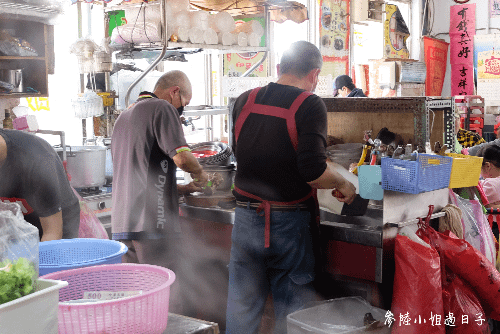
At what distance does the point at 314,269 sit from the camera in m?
2.50

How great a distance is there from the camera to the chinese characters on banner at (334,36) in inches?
271

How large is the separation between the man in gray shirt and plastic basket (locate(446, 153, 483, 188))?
1292 mm

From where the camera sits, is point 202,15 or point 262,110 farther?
point 202,15

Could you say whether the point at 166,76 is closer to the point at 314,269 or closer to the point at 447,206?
the point at 314,269

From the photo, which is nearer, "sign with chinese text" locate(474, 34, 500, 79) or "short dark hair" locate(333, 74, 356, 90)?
"short dark hair" locate(333, 74, 356, 90)

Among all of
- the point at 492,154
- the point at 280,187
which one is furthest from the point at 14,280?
the point at 492,154

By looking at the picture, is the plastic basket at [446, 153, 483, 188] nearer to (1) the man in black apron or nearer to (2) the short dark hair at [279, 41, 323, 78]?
(1) the man in black apron

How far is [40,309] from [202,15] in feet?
9.37

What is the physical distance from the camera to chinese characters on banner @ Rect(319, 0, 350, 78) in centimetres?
687

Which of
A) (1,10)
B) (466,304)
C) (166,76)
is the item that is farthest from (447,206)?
(1,10)

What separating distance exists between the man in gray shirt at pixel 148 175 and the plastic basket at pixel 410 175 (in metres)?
0.95

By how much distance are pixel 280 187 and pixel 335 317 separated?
73 cm

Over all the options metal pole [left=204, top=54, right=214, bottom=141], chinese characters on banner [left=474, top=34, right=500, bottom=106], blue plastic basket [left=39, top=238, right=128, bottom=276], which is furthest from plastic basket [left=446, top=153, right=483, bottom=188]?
chinese characters on banner [left=474, top=34, right=500, bottom=106]

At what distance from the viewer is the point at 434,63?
8.27 m
